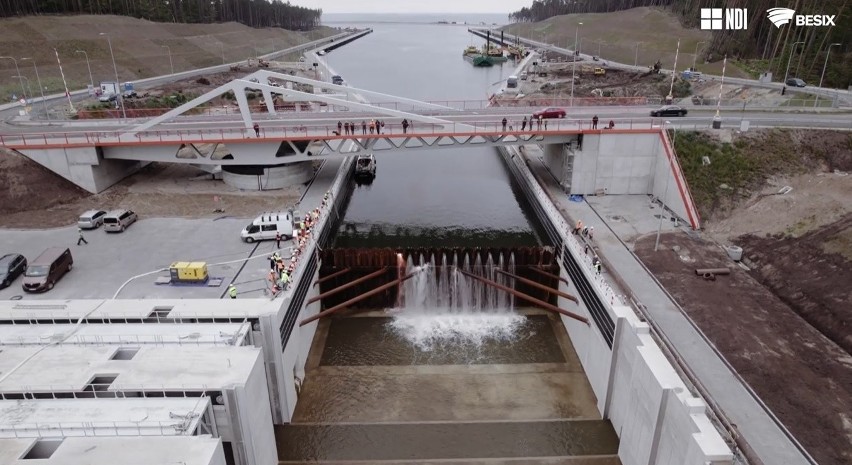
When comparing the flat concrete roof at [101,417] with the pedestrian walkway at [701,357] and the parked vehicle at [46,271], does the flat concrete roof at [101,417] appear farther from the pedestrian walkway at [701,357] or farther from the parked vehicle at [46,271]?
the pedestrian walkway at [701,357]

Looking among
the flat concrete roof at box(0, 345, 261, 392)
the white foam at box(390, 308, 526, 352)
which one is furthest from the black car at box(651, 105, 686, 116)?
the flat concrete roof at box(0, 345, 261, 392)

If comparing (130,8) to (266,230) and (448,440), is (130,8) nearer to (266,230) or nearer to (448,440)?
(266,230)

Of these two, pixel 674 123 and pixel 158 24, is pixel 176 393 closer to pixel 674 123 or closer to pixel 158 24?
pixel 674 123

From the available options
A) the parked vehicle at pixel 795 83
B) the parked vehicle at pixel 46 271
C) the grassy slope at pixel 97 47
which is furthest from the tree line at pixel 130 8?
the parked vehicle at pixel 795 83

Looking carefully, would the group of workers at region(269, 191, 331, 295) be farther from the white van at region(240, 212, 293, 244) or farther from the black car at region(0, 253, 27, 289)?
the black car at region(0, 253, 27, 289)

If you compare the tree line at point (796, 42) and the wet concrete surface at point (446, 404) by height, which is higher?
the tree line at point (796, 42)
